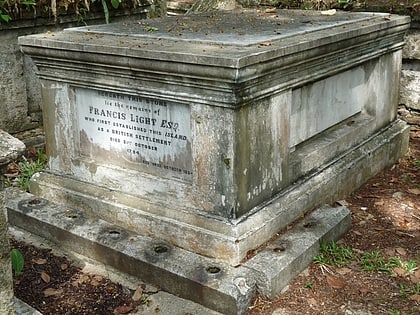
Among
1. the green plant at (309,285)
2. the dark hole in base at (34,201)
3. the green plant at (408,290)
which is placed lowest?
the green plant at (408,290)

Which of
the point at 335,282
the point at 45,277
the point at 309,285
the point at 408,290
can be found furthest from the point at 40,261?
the point at 408,290

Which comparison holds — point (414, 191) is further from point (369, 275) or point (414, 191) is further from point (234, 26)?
point (234, 26)

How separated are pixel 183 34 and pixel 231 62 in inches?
36.1

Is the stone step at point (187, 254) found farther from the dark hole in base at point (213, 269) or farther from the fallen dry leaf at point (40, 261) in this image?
the fallen dry leaf at point (40, 261)

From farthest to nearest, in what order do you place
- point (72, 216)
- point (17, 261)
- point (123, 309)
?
point (72, 216), point (17, 261), point (123, 309)

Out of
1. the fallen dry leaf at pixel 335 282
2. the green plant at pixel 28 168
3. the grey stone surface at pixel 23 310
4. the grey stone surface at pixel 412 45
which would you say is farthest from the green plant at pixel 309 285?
the grey stone surface at pixel 412 45

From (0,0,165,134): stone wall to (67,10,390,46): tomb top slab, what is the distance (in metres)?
1.24

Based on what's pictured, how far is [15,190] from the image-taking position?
4234 millimetres

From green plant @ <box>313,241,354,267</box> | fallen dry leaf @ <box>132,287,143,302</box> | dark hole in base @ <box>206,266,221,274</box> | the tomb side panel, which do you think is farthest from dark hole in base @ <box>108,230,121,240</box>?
green plant @ <box>313,241,354,267</box>

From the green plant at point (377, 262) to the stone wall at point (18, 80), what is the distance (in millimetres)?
3148

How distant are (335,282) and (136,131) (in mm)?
1420

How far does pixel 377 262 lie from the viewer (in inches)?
139

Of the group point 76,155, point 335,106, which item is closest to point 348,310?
point 335,106

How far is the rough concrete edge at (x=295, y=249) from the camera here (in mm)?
3158
